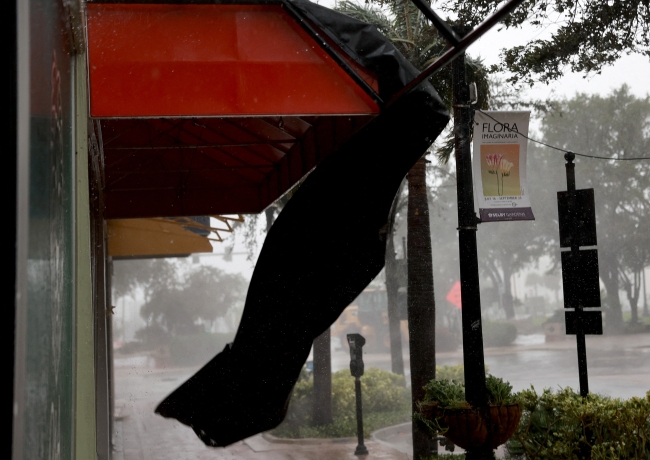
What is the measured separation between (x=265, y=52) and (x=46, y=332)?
339 centimetres

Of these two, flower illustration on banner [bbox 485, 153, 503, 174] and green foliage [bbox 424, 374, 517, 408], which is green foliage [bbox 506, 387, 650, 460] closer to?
green foliage [bbox 424, 374, 517, 408]

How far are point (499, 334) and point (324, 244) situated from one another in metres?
44.5

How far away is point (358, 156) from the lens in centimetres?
483

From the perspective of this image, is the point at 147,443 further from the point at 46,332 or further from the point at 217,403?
the point at 46,332

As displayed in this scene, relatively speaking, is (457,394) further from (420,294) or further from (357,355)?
(357,355)

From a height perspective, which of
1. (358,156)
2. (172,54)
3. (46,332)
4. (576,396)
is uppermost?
(172,54)

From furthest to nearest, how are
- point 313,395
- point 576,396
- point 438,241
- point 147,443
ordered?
point 438,241, point 313,395, point 147,443, point 576,396

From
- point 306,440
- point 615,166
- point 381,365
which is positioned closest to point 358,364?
point 306,440

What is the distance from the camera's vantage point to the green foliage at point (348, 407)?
51.1ft

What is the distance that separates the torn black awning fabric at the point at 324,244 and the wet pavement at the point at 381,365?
7857 mm

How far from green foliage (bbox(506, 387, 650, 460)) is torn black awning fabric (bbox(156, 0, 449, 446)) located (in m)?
3.37

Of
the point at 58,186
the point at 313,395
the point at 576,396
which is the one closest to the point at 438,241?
the point at 313,395

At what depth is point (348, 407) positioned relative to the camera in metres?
17.4

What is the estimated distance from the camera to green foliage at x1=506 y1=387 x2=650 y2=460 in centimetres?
676
